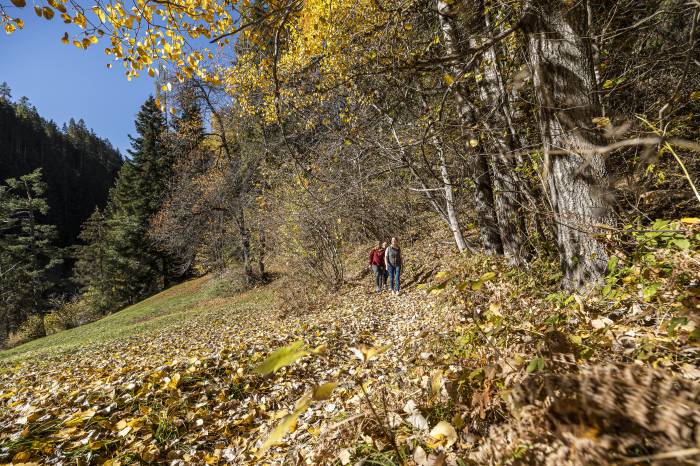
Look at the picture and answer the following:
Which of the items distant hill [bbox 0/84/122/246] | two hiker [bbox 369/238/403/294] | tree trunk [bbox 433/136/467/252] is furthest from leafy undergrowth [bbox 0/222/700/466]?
distant hill [bbox 0/84/122/246]

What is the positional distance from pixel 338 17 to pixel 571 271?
5.67 meters

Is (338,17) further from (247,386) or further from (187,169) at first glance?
(187,169)

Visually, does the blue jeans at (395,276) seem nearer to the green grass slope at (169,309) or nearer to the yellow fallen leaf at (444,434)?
the yellow fallen leaf at (444,434)

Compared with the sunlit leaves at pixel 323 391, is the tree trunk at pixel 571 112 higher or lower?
higher

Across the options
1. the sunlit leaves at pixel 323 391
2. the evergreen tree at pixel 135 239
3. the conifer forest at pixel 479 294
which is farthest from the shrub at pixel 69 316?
the sunlit leaves at pixel 323 391

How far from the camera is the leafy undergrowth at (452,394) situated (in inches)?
48.0

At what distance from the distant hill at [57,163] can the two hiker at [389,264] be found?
77.5 metres

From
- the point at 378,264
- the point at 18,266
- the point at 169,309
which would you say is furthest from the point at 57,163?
the point at 378,264

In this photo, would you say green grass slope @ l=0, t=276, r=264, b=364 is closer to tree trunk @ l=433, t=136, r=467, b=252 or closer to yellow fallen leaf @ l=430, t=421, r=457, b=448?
tree trunk @ l=433, t=136, r=467, b=252

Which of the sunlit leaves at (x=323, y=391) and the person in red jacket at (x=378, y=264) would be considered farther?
the person in red jacket at (x=378, y=264)

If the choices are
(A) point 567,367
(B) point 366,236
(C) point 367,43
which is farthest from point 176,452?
(B) point 366,236

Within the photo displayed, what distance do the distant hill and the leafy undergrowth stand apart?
3159 inches

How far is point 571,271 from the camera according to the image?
141 inches

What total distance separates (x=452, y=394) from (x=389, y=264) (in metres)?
7.03
